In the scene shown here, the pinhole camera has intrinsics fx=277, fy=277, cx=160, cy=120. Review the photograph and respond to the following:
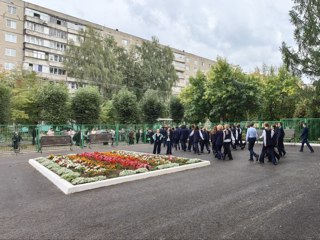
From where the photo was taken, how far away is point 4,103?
2428 cm

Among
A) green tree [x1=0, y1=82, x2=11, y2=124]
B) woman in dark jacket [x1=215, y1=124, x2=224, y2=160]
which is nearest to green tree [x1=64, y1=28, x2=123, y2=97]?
green tree [x1=0, y1=82, x2=11, y2=124]

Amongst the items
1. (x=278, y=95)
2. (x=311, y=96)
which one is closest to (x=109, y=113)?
(x=278, y=95)

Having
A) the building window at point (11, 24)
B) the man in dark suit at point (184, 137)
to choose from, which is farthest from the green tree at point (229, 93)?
the building window at point (11, 24)

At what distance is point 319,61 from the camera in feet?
73.2

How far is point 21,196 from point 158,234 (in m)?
4.71

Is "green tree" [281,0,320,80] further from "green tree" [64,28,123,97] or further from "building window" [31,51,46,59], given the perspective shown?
"building window" [31,51,46,59]

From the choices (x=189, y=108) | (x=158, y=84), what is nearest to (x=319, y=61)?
(x=189, y=108)

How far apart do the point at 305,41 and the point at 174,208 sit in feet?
76.0

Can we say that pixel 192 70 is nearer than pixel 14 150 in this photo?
No

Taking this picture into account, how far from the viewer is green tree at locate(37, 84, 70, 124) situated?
26.8 metres

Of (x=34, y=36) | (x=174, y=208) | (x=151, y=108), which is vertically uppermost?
(x=34, y=36)

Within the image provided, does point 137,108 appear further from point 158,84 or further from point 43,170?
point 43,170

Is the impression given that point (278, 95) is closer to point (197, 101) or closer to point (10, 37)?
point (197, 101)

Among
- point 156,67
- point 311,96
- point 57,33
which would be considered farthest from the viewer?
point 57,33
